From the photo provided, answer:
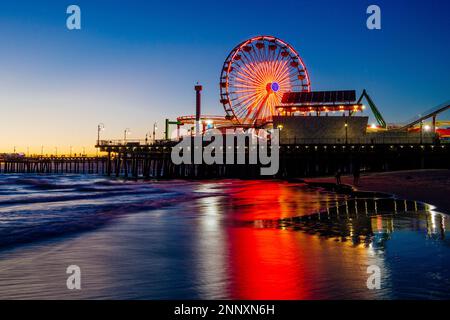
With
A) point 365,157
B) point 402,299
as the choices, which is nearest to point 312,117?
point 365,157

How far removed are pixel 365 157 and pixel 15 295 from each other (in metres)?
54.4

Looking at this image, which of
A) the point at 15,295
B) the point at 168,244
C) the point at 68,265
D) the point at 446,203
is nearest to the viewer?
the point at 15,295

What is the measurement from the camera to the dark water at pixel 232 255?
25.0 ft

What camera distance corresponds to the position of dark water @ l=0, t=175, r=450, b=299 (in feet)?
25.0

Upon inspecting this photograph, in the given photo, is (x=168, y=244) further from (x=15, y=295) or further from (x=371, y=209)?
(x=371, y=209)

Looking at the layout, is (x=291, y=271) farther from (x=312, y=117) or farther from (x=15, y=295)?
(x=312, y=117)

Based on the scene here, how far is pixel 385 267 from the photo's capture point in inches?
348

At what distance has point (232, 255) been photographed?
1072 cm

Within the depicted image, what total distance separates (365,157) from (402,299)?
5288 centimetres

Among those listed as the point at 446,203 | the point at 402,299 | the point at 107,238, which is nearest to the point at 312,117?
the point at 446,203

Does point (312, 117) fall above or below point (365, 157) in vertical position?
above

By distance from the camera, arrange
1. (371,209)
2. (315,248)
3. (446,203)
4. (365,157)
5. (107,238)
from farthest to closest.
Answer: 1. (365,157)
2. (446,203)
3. (371,209)
4. (107,238)
5. (315,248)

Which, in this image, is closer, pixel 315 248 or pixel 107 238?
pixel 315 248

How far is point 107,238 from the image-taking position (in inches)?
538
